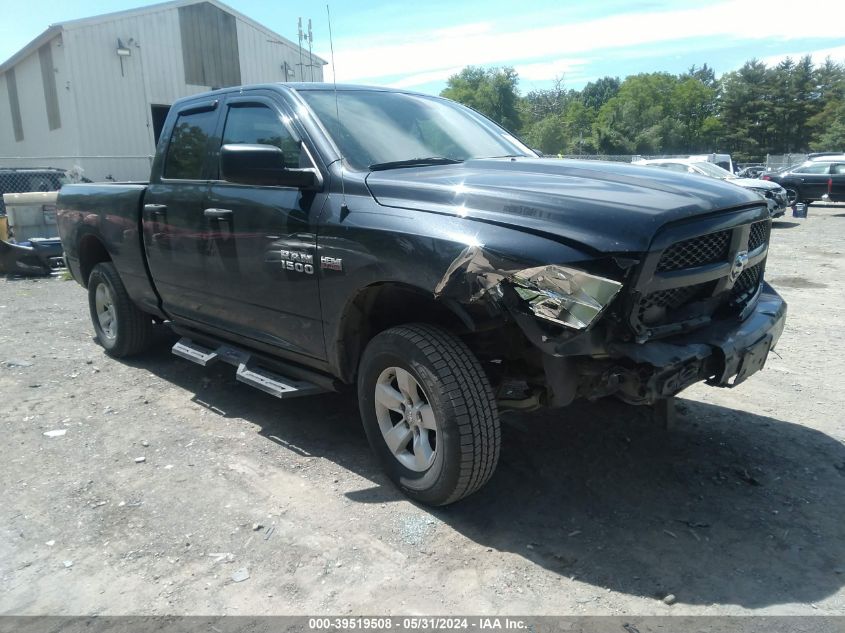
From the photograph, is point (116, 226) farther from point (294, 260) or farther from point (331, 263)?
point (331, 263)

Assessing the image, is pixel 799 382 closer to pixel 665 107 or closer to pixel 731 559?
pixel 731 559

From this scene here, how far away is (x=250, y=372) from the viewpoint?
4129mm

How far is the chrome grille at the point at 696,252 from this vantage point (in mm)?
2812

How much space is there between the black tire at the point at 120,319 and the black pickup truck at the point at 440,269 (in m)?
1.15

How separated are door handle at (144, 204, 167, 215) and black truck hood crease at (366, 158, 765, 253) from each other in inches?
79.1

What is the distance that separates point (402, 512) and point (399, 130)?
217 cm

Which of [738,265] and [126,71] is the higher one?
[126,71]

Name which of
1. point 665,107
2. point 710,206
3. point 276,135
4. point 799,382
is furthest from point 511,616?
point 665,107

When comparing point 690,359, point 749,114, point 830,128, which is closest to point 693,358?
point 690,359

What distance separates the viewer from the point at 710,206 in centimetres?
295

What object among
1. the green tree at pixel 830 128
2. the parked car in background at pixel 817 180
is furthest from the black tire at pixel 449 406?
the green tree at pixel 830 128

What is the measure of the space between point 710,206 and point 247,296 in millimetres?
2636

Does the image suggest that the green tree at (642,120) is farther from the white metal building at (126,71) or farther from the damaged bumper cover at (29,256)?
the damaged bumper cover at (29,256)

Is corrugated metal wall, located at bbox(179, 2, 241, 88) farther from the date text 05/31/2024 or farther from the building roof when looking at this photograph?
the date text 05/31/2024
